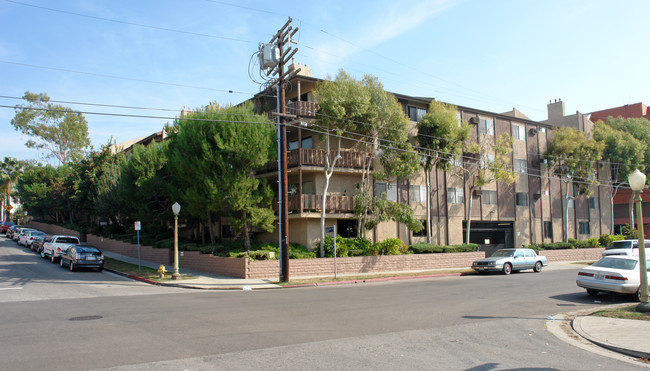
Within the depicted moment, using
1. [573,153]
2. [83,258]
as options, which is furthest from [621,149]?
[83,258]

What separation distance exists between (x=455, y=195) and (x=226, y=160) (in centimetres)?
1882

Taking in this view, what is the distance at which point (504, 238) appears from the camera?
3962cm

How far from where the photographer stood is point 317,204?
2811 centimetres

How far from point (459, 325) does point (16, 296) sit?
1502 cm

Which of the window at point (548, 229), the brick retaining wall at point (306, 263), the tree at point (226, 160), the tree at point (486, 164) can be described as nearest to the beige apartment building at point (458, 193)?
the window at point (548, 229)

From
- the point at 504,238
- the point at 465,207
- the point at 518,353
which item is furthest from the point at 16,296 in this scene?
the point at 504,238

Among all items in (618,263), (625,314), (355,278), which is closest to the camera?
(625,314)

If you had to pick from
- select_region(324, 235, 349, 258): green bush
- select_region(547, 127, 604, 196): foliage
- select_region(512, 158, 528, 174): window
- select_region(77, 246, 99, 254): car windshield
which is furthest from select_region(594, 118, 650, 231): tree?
select_region(77, 246, 99, 254): car windshield

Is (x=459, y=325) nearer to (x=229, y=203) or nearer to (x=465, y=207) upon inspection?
(x=229, y=203)

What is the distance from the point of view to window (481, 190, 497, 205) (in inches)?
1476

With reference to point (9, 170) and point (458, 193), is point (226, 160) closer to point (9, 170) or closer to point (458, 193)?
point (458, 193)

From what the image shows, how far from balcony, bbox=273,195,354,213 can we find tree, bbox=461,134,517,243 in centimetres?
1032

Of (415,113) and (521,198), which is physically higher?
(415,113)

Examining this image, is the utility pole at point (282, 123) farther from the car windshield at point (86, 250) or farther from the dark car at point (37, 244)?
the dark car at point (37, 244)
